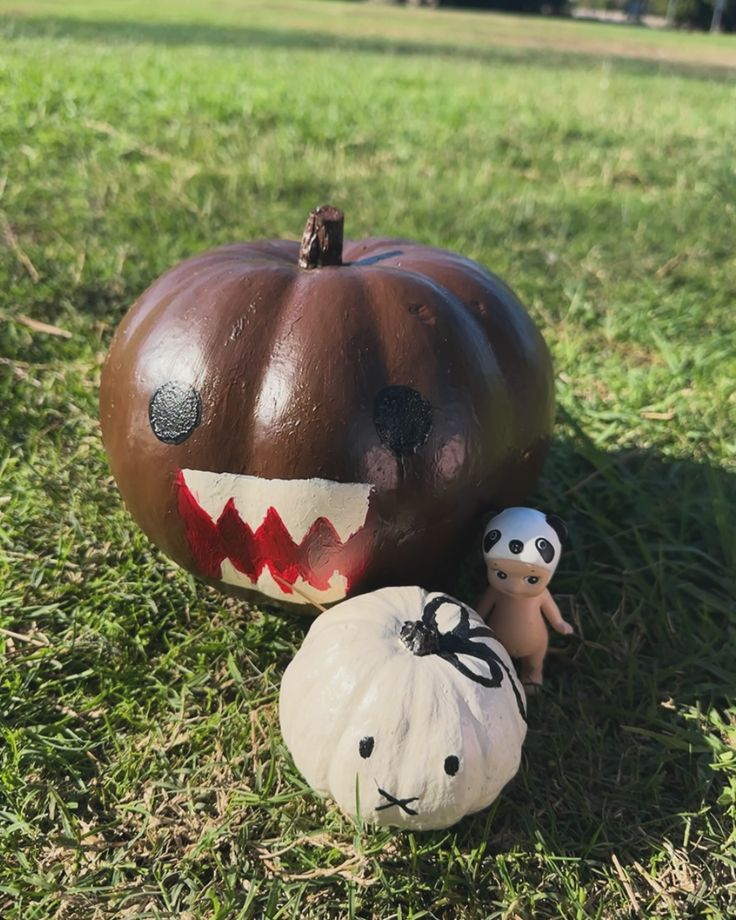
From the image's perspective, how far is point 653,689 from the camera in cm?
263

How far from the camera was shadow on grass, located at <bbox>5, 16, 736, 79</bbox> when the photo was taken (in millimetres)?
14234

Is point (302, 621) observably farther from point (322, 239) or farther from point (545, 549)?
point (322, 239)

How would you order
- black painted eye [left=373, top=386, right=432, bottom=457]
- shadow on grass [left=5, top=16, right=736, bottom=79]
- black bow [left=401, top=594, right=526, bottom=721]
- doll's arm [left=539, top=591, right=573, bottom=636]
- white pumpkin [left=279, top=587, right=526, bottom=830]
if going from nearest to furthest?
white pumpkin [left=279, top=587, right=526, bottom=830] → black bow [left=401, top=594, right=526, bottom=721] → black painted eye [left=373, top=386, right=432, bottom=457] → doll's arm [left=539, top=591, right=573, bottom=636] → shadow on grass [left=5, top=16, right=736, bottom=79]

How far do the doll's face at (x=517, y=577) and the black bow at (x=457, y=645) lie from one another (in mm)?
209

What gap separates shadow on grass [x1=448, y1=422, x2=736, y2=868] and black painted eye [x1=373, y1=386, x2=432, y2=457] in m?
0.80

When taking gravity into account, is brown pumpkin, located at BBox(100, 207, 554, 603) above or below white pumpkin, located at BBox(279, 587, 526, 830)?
above

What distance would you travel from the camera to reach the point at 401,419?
2312mm

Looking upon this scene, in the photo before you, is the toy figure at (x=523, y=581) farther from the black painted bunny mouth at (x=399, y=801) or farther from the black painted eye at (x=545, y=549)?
the black painted bunny mouth at (x=399, y=801)

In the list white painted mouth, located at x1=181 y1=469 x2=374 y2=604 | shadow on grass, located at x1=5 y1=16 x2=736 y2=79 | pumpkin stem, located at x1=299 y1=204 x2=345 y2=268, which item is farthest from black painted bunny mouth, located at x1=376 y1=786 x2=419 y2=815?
shadow on grass, located at x1=5 y1=16 x2=736 y2=79

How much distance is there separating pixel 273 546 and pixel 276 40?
17.5m

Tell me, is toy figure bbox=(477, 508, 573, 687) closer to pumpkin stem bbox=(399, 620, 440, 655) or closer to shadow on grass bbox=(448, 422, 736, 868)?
shadow on grass bbox=(448, 422, 736, 868)

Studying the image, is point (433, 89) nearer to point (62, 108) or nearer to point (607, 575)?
point (62, 108)

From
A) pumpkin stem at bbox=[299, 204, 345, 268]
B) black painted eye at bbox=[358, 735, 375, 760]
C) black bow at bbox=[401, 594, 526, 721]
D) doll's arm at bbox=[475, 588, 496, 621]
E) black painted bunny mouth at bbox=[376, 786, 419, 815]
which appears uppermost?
pumpkin stem at bbox=[299, 204, 345, 268]

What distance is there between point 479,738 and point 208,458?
40.0 inches
